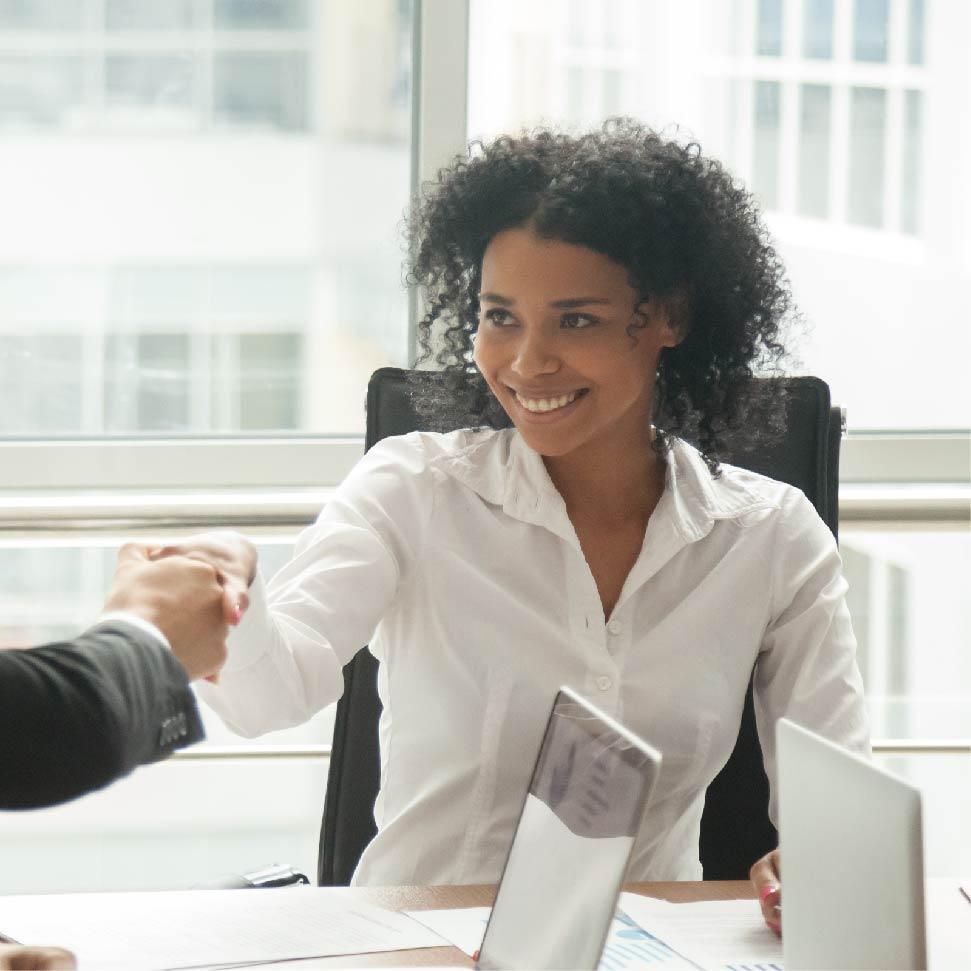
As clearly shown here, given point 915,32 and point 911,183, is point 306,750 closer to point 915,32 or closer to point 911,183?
point 911,183

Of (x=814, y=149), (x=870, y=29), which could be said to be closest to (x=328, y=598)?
(x=814, y=149)

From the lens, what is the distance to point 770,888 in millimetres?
1254

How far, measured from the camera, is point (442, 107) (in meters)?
2.46

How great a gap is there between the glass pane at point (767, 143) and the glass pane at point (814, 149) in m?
0.05

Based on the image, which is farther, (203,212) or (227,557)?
(203,212)

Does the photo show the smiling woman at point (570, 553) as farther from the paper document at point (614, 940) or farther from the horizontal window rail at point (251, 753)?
the horizontal window rail at point (251, 753)

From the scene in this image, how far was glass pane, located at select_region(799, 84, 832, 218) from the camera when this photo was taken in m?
2.63

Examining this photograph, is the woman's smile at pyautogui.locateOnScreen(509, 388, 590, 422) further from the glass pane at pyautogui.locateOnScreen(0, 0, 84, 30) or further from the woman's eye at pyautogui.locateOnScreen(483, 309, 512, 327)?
the glass pane at pyautogui.locateOnScreen(0, 0, 84, 30)

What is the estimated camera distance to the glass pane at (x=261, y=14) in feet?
8.13

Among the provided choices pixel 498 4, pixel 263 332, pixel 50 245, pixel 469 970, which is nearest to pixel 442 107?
pixel 498 4

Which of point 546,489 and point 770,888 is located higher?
point 546,489

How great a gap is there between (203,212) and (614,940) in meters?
1.69

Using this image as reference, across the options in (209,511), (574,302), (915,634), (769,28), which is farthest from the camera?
(915,634)

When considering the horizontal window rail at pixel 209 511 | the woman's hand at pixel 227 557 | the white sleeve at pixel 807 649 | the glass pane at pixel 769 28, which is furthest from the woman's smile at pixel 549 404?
the glass pane at pixel 769 28
